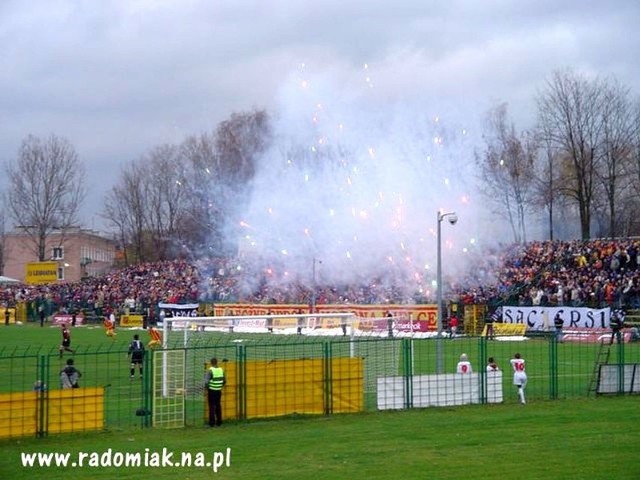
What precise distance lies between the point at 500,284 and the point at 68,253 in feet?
236

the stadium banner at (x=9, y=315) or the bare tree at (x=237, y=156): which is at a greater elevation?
the bare tree at (x=237, y=156)

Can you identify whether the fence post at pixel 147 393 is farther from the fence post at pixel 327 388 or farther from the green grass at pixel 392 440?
the fence post at pixel 327 388

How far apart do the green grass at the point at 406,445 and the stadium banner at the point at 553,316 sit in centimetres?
2664

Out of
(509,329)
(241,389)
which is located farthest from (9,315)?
(241,389)

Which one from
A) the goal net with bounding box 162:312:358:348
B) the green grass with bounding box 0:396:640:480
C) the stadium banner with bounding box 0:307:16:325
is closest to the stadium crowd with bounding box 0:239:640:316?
the stadium banner with bounding box 0:307:16:325

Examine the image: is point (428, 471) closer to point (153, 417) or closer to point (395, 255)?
point (153, 417)

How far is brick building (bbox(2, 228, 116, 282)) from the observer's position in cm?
12025

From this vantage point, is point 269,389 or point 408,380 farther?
point 408,380

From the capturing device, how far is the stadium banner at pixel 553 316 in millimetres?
54031

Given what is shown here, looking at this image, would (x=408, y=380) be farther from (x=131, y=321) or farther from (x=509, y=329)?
(x=131, y=321)

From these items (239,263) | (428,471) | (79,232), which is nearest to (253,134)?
(239,263)

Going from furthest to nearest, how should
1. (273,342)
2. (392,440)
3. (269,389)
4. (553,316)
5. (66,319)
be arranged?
(66,319)
(553,316)
(273,342)
(269,389)
(392,440)

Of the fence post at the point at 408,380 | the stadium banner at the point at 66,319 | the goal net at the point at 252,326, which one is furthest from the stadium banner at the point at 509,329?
the stadium banner at the point at 66,319

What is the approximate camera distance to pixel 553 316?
5600 cm
